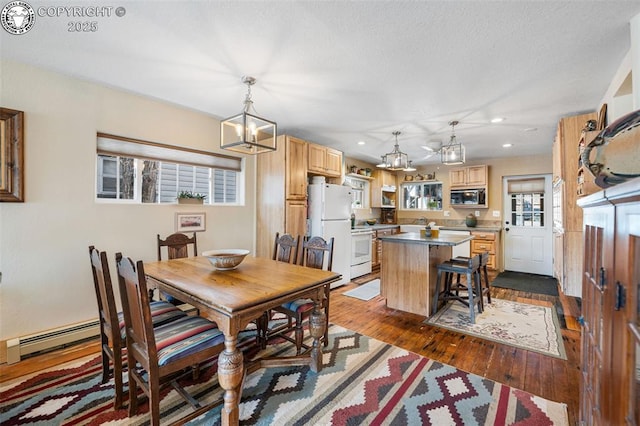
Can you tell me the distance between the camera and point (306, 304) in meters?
2.21

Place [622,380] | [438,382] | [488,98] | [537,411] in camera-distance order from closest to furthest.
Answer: [622,380], [537,411], [438,382], [488,98]

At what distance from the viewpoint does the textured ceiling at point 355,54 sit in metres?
1.63

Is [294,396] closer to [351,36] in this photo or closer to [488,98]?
[351,36]

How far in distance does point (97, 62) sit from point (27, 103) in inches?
28.1

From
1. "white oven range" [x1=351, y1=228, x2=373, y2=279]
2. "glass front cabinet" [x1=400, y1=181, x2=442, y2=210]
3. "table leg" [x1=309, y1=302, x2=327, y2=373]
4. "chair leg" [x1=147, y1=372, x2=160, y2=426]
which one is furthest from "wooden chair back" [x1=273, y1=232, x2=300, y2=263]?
"glass front cabinet" [x1=400, y1=181, x2=442, y2=210]

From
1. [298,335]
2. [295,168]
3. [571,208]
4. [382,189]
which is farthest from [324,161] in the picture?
[571,208]

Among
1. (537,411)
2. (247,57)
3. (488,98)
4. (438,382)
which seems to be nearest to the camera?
A: (537,411)

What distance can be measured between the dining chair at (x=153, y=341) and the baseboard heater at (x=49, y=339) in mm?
1484

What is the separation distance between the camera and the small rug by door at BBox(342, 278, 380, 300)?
390 centimetres

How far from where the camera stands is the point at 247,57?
212cm

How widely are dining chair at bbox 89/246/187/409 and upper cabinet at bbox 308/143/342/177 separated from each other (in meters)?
2.89

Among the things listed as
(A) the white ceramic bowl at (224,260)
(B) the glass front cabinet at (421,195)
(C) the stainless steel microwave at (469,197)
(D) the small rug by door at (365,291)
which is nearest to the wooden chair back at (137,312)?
(A) the white ceramic bowl at (224,260)

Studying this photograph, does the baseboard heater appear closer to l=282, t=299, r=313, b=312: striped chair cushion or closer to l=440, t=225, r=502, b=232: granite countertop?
l=282, t=299, r=313, b=312: striped chair cushion

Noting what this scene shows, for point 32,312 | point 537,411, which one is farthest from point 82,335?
point 537,411
